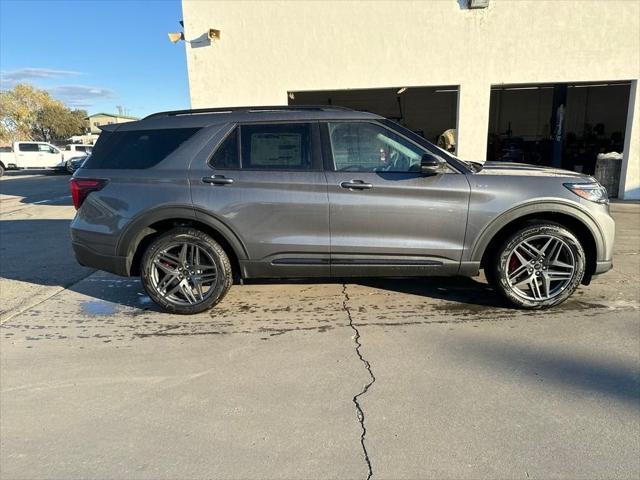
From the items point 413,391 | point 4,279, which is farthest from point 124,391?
point 4,279

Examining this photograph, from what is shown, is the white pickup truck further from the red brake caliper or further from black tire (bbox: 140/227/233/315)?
the red brake caliper

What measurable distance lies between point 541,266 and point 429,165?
4.87 feet

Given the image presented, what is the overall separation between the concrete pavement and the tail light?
120 cm

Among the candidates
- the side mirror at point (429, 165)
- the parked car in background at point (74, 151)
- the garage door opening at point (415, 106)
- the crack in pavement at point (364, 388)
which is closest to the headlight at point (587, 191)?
the side mirror at point (429, 165)

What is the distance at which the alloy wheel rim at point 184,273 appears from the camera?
4266 millimetres

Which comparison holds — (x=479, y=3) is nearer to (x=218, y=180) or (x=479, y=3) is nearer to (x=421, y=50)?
(x=421, y=50)

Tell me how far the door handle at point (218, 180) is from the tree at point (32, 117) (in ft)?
220

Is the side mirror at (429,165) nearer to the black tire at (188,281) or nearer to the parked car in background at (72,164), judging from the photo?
the black tire at (188,281)

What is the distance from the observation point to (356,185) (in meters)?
4.03

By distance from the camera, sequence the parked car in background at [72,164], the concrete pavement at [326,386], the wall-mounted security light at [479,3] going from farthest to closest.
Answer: the parked car in background at [72,164], the wall-mounted security light at [479,3], the concrete pavement at [326,386]

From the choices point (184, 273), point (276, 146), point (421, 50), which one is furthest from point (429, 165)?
point (421, 50)

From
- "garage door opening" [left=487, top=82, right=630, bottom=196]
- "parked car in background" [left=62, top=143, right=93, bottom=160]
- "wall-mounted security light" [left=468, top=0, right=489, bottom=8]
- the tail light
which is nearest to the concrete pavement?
the tail light

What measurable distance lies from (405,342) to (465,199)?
1.41 m

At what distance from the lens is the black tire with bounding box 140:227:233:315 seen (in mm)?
4223
